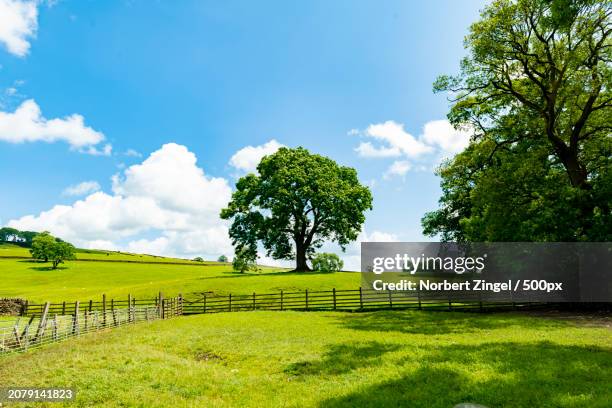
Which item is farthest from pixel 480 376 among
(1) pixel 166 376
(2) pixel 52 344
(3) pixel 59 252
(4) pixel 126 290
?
(3) pixel 59 252

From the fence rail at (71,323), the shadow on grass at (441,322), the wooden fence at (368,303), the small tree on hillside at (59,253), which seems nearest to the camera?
the fence rail at (71,323)

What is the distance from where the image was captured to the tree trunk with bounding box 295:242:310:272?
176ft

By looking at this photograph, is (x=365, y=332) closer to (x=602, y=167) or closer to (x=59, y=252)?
(x=602, y=167)

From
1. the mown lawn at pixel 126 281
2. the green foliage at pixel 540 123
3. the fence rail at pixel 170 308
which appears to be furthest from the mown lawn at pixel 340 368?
the mown lawn at pixel 126 281

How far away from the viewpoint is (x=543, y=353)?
12117 mm

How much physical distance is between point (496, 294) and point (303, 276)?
69.9 feet

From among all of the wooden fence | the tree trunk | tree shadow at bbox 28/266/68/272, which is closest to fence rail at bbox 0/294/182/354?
the wooden fence

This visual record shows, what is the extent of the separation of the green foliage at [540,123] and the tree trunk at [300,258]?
28.4 meters

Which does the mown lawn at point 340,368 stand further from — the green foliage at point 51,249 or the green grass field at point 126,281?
the green foliage at point 51,249

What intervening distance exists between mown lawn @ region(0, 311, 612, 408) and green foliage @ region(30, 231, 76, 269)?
76.6 metres

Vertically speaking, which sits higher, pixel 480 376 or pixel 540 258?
pixel 540 258

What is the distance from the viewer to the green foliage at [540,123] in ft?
75.4

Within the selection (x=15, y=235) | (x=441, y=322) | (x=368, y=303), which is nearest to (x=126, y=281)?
(x=368, y=303)

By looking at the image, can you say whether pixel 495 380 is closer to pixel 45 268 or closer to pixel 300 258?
pixel 300 258
